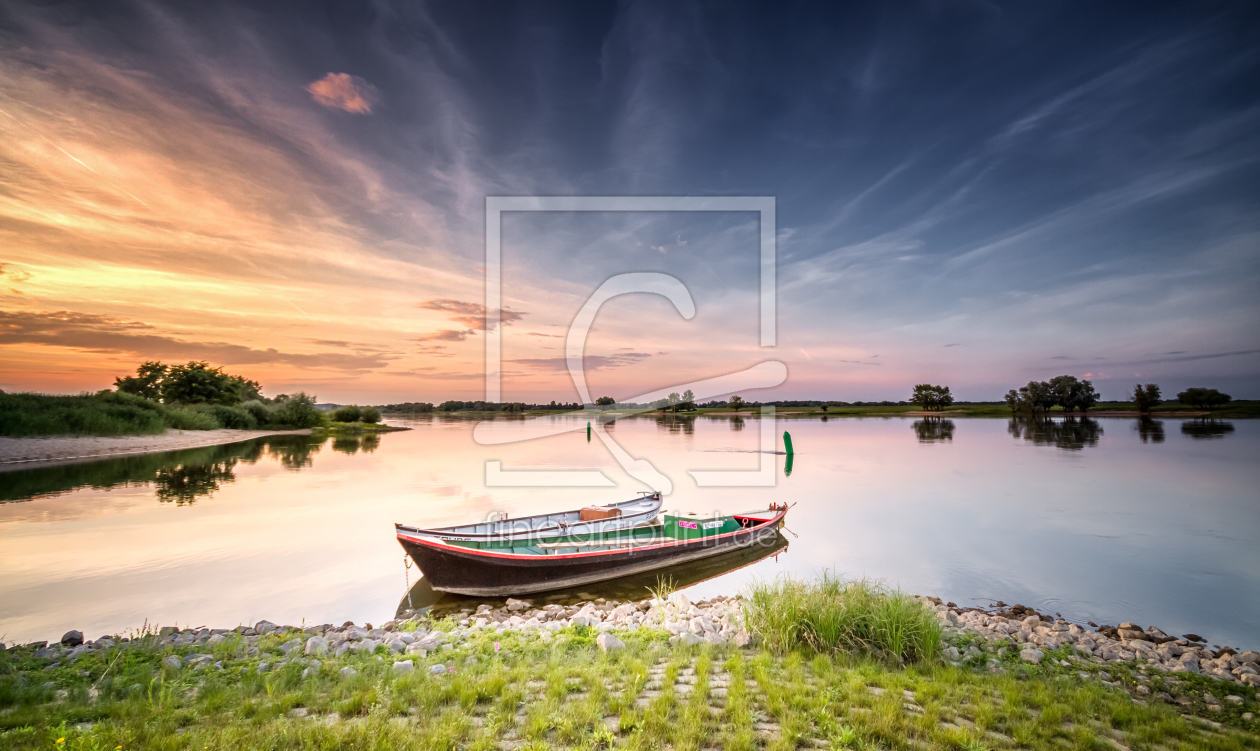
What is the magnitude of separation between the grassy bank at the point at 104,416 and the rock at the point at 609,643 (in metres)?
56.2

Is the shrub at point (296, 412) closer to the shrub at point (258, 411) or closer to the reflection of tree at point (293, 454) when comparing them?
the shrub at point (258, 411)

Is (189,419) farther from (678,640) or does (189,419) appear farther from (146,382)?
(678,640)

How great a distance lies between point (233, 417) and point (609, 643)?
88026mm

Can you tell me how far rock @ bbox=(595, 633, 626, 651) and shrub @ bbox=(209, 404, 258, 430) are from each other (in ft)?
277

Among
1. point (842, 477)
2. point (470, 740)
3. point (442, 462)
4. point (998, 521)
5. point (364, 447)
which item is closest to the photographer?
point (470, 740)

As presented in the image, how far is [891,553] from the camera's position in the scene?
19.2m

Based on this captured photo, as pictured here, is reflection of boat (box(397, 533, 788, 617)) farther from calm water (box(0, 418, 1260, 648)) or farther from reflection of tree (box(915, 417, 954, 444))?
reflection of tree (box(915, 417, 954, 444))

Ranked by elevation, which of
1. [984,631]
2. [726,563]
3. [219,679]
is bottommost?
[726,563]

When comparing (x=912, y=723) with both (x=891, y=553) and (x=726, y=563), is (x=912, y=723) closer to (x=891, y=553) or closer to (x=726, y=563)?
(x=726, y=563)

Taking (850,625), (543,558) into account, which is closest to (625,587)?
(543,558)

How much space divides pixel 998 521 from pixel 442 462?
41061 mm

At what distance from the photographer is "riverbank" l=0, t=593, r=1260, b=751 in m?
5.05

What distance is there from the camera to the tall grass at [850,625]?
25.5ft

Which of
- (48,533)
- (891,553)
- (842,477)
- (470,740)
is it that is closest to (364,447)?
(48,533)
